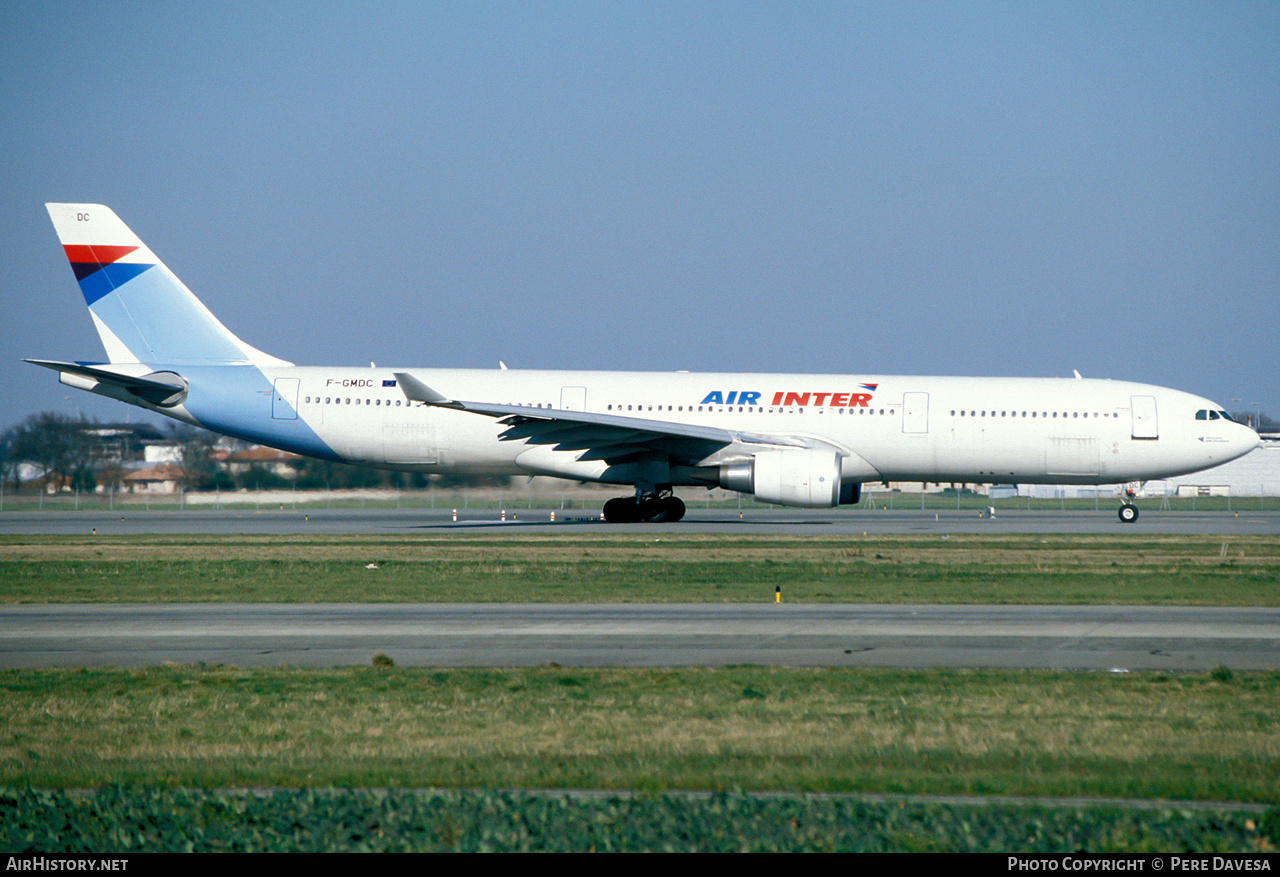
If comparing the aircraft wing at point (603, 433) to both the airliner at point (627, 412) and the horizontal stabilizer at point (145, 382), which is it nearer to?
the airliner at point (627, 412)

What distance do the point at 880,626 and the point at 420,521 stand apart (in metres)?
24.7

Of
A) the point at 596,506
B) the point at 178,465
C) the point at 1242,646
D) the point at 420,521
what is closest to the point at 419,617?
the point at 1242,646

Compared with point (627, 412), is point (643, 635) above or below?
below

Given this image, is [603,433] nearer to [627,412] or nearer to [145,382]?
[627,412]

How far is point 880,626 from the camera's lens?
1388 centimetres

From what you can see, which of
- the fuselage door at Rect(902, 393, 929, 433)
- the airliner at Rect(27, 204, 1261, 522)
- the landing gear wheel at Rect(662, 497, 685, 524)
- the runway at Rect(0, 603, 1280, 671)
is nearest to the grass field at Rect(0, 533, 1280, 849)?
the runway at Rect(0, 603, 1280, 671)

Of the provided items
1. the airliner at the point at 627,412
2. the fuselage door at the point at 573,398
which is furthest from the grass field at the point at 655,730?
the fuselage door at the point at 573,398

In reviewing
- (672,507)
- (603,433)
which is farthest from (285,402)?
(672,507)

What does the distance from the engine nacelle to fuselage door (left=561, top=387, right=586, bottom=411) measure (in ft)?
17.5

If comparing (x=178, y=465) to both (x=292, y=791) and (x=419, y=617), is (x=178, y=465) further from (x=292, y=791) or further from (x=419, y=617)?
(x=292, y=791)

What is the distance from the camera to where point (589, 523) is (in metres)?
33.4

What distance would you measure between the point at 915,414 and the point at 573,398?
982cm

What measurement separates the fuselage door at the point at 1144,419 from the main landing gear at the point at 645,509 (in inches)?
515
